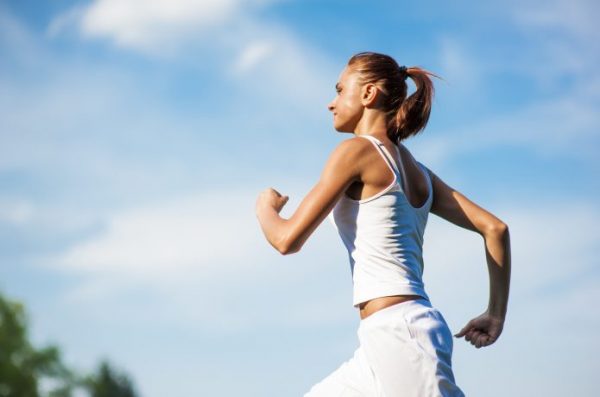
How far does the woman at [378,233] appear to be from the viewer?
3.50 meters

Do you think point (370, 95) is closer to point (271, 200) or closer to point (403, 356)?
point (271, 200)

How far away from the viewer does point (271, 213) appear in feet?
12.2

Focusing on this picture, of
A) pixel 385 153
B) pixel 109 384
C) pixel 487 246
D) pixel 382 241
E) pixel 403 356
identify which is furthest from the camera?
pixel 109 384

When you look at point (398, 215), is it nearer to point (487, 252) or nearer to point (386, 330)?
point (386, 330)

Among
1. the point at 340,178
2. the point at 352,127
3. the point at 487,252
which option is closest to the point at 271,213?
the point at 340,178

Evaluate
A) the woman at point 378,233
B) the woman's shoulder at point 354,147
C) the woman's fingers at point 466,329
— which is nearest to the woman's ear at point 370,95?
the woman at point 378,233

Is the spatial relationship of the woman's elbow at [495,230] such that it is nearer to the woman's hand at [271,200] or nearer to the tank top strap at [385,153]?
the tank top strap at [385,153]

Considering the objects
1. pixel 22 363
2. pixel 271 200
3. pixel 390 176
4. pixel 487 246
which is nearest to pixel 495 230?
pixel 487 246

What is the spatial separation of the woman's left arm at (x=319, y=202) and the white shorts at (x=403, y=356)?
0.47 m

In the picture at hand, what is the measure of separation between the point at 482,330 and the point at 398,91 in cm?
129

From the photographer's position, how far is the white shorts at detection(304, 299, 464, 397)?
3451 mm

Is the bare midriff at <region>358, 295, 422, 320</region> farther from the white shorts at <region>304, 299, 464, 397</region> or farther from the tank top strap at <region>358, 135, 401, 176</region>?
the tank top strap at <region>358, 135, 401, 176</region>

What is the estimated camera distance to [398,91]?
4.14m

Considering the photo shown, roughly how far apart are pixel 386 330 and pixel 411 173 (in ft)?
2.70
